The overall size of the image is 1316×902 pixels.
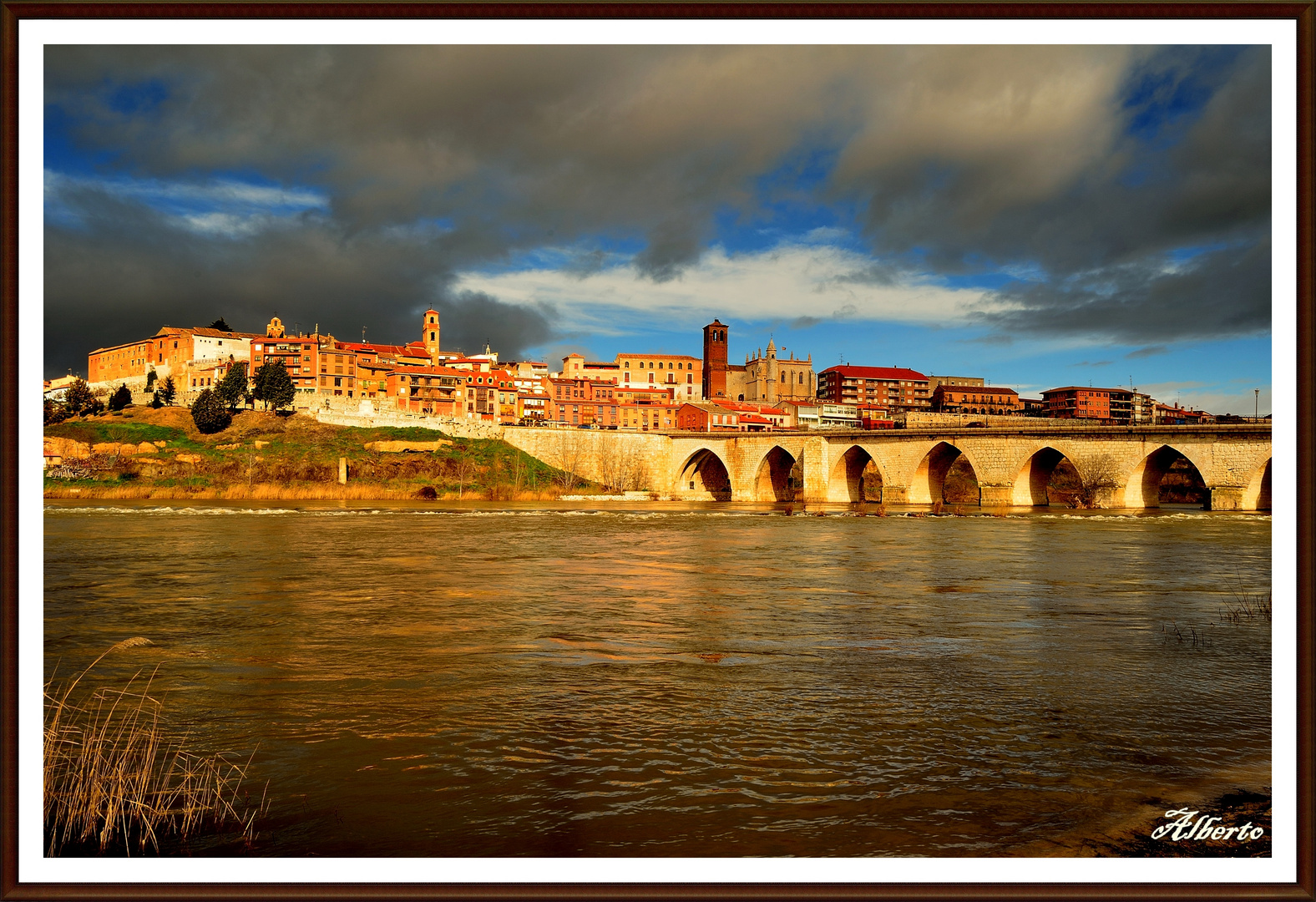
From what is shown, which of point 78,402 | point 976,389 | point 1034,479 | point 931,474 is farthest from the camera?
point 976,389

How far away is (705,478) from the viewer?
7306cm

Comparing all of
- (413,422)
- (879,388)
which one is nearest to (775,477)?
(413,422)

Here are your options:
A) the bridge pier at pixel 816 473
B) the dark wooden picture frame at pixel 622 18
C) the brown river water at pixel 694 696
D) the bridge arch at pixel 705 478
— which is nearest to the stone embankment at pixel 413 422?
the bridge arch at pixel 705 478

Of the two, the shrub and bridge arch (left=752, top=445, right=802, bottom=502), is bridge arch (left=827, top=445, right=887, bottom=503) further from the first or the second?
the shrub

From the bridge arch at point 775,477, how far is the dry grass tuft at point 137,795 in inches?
2308

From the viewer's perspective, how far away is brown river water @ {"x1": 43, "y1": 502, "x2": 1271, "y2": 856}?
5.33 m

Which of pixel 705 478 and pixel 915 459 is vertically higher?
pixel 915 459

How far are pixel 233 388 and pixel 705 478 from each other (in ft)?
132

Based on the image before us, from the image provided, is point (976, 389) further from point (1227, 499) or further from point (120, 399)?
point (120, 399)

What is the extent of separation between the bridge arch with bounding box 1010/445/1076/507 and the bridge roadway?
0.23 feet

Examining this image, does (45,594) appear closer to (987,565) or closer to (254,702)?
(254,702)

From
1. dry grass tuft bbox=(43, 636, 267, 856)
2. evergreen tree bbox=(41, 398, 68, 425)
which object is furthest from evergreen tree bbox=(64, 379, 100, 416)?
dry grass tuft bbox=(43, 636, 267, 856)

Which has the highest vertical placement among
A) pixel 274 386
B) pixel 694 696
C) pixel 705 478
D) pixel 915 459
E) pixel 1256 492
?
pixel 274 386
